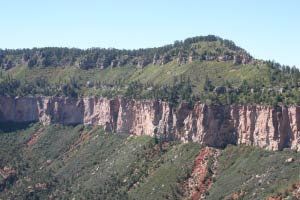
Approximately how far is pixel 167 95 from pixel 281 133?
40566mm

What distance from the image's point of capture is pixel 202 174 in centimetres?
13562

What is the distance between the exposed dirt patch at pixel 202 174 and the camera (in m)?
131

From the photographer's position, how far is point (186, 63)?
191m

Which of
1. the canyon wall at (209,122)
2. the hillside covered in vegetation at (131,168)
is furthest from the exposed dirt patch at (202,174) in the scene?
the canyon wall at (209,122)

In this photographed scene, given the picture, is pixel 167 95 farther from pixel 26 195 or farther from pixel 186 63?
pixel 26 195

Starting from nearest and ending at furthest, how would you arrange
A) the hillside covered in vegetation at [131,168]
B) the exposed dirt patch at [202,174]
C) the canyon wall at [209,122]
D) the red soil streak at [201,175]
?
the hillside covered in vegetation at [131,168] < the canyon wall at [209,122] < the red soil streak at [201,175] < the exposed dirt patch at [202,174]

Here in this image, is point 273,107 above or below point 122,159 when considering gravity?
above

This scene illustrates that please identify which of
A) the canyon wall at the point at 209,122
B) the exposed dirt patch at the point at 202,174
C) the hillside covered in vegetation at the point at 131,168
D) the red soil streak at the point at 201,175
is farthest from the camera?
the exposed dirt patch at the point at 202,174

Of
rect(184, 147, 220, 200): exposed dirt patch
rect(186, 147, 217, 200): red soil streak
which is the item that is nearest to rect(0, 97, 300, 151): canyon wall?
rect(184, 147, 220, 200): exposed dirt patch

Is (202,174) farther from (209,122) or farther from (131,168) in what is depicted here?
(131,168)

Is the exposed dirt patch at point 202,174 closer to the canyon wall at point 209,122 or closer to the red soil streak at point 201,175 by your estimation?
the red soil streak at point 201,175

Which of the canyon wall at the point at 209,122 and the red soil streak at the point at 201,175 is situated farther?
the red soil streak at the point at 201,175

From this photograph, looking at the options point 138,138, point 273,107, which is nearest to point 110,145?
point 138,138

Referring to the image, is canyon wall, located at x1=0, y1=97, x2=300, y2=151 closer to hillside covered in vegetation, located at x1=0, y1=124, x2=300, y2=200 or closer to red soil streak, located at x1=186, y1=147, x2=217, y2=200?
hillside covered in vegetation, located at x1=0, y1=124, x2=300, y2=200
